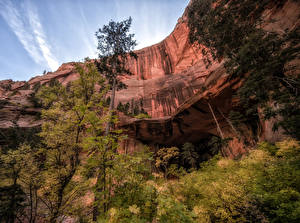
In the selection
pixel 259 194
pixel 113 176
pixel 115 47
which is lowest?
pixel 259 194

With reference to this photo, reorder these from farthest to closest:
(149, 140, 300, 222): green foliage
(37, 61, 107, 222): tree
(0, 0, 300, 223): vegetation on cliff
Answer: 1. (37, 61, 107, 222): tree
2. (149, 140, 300, 222): green foliage
3. (0, 0, 300, 223): vegetation on cliff

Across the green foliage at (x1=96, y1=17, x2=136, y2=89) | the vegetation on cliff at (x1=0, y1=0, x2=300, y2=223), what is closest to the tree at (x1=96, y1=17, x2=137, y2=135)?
the green foliage at (x1=96, y1=17, x2=136, y2=89)

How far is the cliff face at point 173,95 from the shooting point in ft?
44.4

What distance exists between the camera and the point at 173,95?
25.1 m

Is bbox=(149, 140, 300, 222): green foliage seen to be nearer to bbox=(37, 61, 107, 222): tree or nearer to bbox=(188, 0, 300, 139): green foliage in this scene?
bbox=(188, 0, 300, 139): green foliage

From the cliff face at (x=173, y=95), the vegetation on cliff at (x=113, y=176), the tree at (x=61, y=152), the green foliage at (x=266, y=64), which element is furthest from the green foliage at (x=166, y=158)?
the tree at (x=61, y=152)

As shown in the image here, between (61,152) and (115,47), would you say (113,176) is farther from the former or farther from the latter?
(115,47)

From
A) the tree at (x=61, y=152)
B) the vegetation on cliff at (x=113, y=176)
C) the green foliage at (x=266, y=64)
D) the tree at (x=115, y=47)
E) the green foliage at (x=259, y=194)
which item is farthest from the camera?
the tree at (x=115, y=47)

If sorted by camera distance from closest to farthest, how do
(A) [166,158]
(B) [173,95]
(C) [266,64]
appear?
(C) [266,64] → (A) [166,158] → (B) [173,95]

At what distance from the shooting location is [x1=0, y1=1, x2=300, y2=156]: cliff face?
1354 cm

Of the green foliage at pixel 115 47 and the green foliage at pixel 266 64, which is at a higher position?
the green foliage at pixel 115 47

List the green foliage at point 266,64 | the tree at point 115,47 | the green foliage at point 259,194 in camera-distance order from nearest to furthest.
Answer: the green foliage at point 259,194
the green foliage at point 266,64
the tree at point 115,47

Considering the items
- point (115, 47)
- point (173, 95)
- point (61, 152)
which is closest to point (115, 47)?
point (115, 47)

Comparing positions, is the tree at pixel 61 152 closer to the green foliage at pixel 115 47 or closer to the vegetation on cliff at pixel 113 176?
the vegetation on cliff at pixel 113 176
